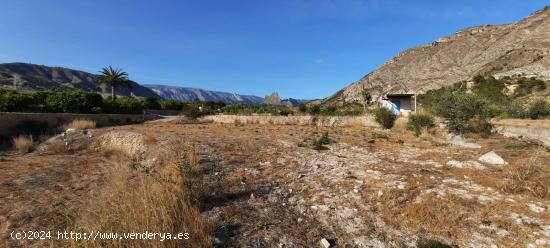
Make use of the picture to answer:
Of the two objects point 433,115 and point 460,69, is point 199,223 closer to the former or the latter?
point 433,115

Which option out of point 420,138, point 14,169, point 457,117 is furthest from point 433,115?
point 14,169

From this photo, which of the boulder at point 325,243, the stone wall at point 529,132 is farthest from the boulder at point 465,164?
the stone wall at point 529,132

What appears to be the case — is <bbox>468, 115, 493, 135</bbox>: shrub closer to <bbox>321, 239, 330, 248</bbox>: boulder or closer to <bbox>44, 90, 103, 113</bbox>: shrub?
<bbox>321, 239, 330, 248</bbox>: boulder

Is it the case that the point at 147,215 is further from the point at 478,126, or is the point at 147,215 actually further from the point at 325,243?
the point at 478,126

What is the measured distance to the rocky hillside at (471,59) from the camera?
214 feet

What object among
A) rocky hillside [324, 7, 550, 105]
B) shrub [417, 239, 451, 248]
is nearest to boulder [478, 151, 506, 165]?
shrub [417, 239, 451, 248]

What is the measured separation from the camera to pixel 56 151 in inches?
564

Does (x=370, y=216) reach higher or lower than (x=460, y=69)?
Result: lower

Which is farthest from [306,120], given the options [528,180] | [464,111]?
[528,180]

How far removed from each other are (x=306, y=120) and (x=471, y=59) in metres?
79.1

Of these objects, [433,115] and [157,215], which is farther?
[433,115]

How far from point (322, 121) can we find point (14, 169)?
21.2m

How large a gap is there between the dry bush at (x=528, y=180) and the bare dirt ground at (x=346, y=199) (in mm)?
17

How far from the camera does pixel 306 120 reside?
2717 cm
